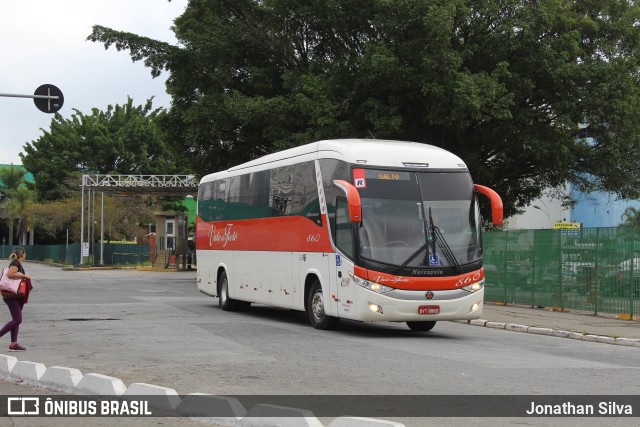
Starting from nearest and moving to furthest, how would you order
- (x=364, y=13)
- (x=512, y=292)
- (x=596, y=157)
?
1. (x=512, y=292)
2. (x=364, y=13)
3. (x=596, y=157)

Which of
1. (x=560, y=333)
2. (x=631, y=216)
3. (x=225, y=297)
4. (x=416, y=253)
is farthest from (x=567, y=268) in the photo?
(x=631, y=216)

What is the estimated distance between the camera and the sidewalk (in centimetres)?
1731

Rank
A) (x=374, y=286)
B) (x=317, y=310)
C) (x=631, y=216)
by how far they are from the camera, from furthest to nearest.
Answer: (x=631, y=216) → (x=317, y=310) → (x=374, y=286)

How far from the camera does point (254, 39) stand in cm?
3447

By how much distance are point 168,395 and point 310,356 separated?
4.70 meters

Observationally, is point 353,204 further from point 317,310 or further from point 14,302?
point 14,302

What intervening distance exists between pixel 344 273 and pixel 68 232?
73083mm

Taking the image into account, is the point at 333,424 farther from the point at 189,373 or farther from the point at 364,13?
the point at 364,13

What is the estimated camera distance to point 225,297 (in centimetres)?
2288

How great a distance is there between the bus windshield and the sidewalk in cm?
331

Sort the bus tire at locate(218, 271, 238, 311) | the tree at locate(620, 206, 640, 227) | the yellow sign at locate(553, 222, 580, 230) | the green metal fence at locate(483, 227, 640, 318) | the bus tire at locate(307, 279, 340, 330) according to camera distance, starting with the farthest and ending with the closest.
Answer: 1. the tree at locate(620, 206, 640, 227)
2. the yellow sign at locate(553, 222, 580, 230)
3. the bus tire at locate(218, 271, 238, 311)
4. the green metal fence at locate(483, 227, 640, 318)
5. the bus tire at locate(307, 279, 340, 330)

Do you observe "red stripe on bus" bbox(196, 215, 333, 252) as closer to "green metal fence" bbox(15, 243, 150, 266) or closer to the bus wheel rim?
the bus wheel rim

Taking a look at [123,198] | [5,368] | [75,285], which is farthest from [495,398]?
[123,198]

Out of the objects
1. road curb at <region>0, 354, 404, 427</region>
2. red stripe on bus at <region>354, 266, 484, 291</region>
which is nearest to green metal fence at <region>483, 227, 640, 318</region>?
red stripe on bus at <region>354, 266, 484, 291</region>
